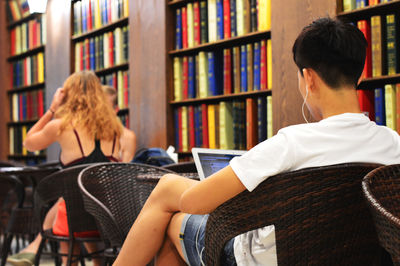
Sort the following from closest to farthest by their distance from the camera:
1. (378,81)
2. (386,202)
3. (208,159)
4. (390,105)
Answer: (386,202) < (208,159) < (390,105) < (378,81)

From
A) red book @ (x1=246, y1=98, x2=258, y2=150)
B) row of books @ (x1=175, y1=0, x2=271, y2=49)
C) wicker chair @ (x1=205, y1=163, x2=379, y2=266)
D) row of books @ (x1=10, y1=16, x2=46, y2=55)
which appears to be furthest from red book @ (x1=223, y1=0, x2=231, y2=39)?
row of books @ (x1=10, y1=16, x2=46, y2=55)

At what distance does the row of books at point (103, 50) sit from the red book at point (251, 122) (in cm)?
143

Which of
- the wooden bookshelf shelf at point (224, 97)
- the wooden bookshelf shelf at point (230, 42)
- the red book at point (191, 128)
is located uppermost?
the wooden bookshelf shelf at point (230, 42)

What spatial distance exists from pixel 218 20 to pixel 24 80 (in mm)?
3143

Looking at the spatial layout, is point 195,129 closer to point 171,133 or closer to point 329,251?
point 171,133

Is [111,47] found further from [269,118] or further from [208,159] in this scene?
[208,159]

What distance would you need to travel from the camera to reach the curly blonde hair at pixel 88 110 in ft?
10.6

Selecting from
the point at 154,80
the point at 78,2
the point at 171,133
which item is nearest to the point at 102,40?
the point at 78,2

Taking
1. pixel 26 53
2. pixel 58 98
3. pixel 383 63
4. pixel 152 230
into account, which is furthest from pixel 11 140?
pixel 152 230

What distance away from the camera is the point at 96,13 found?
4574 mm

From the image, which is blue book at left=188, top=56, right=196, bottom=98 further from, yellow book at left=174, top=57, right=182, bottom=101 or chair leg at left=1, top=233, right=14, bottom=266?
chair leg at left=1, top=233, right=14, bottom=266

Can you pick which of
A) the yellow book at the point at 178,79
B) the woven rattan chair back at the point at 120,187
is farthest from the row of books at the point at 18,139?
the woven rattan chair back at the point at 120,187

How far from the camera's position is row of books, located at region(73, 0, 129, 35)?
4.34 m

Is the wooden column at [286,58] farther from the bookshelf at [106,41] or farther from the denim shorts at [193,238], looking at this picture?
the bookshelf at [106,41]
